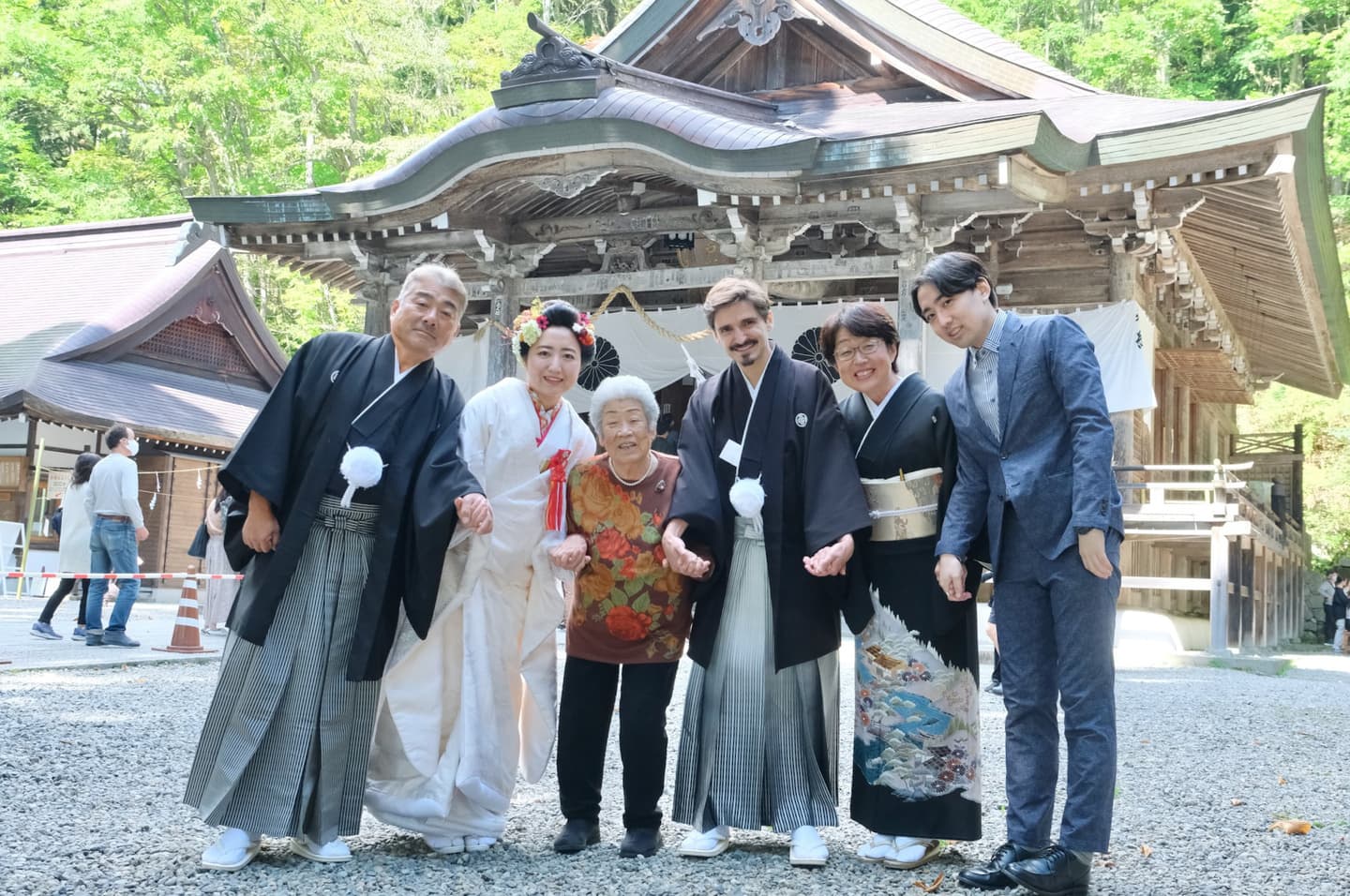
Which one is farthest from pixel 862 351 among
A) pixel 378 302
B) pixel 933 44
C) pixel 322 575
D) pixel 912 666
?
pixel 378 302

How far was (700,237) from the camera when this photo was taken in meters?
11.1

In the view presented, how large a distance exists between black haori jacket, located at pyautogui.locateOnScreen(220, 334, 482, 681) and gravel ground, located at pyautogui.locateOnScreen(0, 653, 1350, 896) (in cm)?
61

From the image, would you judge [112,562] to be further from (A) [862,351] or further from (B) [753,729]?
(A) [862,351]

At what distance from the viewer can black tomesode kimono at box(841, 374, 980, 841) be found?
305 centimetres

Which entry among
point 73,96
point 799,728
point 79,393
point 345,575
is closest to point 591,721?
point 799,728

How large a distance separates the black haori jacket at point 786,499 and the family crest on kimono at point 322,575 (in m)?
0.63

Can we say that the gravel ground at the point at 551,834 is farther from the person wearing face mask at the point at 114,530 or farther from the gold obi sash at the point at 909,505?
the person wearing face mask at the point at 114,530

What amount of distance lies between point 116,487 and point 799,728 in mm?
7064

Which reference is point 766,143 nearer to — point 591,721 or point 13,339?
point 591,721

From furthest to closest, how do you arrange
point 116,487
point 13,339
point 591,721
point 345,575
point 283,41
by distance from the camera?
point 283,41 < point 13,339 < point 116,487 < point 591,721 < point 345,575

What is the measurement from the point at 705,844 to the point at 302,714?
1.15 metres

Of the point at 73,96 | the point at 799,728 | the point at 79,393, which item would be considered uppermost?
the point at 73,96

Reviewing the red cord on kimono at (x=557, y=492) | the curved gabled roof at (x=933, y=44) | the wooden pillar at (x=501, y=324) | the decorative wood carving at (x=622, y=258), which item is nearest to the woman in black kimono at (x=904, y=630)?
the red cord on kimono at (x=557, y=492)

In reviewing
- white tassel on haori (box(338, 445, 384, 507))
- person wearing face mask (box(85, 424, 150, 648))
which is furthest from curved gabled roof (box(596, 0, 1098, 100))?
white tassel on haori (box(338, 445, 384, 507))
